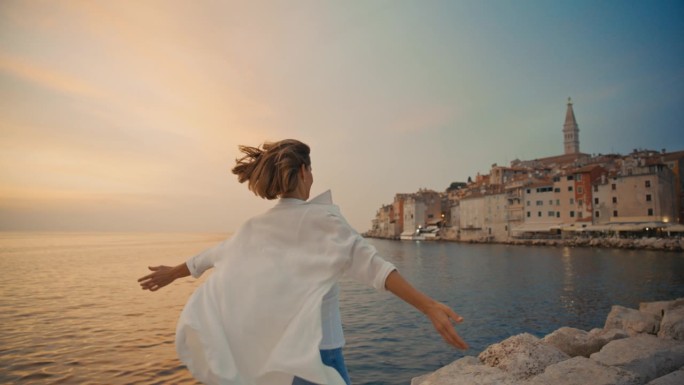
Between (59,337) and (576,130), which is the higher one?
(576,130)

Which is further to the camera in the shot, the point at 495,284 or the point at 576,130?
the point at 576,130

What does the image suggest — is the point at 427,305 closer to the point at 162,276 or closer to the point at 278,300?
the point at 278,300

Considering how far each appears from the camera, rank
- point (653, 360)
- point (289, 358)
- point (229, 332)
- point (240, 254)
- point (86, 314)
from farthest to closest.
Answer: point (86, 314) < point (653, 360) < point (240, 254) < point (229, 332) < point (289, 358)

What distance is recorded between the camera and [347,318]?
14133mm

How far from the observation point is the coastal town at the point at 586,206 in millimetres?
52469

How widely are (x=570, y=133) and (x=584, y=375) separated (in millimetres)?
141690

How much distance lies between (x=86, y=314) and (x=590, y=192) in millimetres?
64530

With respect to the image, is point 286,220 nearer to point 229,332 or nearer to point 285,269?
point 285,269

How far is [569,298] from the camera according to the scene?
18.9 m

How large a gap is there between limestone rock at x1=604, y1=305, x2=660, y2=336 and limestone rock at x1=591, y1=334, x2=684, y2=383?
11.1 feet

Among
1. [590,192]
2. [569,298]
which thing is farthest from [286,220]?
[590,192]

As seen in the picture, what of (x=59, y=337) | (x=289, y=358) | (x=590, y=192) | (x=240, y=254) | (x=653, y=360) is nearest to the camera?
(x=289, y=358)

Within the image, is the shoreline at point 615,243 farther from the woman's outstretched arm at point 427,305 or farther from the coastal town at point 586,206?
the woman's outstretched arm at point 427,305

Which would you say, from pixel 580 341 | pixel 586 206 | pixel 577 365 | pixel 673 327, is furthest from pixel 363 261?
pixel 586 206
